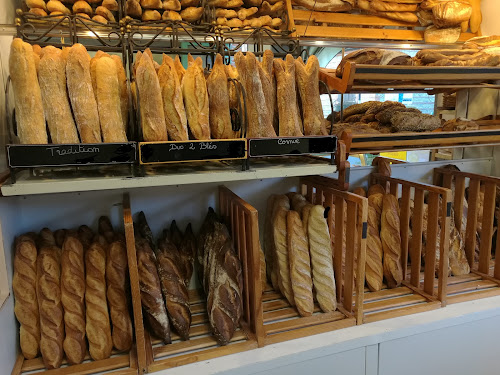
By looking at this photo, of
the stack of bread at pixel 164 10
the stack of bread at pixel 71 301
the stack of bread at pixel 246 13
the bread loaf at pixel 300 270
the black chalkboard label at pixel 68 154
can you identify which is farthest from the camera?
the stack of bread at pixel 246 13

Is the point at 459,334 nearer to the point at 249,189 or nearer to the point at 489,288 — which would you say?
the point at 489,288

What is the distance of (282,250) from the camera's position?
154 centimetres

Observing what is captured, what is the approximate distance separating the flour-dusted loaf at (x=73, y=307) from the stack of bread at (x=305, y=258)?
0.73 m

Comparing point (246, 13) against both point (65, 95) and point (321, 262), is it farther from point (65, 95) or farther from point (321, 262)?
point (321, 262)

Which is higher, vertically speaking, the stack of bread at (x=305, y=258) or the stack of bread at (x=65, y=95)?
the stack of bread at (x=65, y=95)

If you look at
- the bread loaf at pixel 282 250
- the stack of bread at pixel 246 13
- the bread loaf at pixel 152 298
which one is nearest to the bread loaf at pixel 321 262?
the bread loaf at pixel 282 250

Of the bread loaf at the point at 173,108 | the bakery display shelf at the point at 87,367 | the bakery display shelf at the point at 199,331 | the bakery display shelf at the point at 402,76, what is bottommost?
the bakery display shelf at the point at 87,367

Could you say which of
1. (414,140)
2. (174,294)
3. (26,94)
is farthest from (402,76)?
(26,94)

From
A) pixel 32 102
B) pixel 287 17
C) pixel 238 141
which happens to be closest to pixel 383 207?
pixel 238 141

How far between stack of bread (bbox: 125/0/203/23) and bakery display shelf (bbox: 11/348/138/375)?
4.95 ft

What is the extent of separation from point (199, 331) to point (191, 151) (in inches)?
27.0

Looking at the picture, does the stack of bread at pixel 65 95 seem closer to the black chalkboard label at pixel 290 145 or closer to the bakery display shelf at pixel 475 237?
the black chalkboard label at pixel 290 145

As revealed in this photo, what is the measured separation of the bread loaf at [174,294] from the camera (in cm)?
136

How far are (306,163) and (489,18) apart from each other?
171 centimetres
